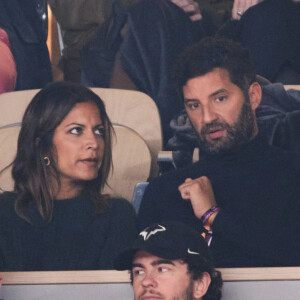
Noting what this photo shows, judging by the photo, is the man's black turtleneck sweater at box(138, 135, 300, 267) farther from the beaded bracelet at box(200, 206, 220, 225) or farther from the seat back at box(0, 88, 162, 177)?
the seat back at box(0, 88, 162, 177)

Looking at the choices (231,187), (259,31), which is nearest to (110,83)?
(259,31)

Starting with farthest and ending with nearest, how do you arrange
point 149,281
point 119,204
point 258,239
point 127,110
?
point 127,110, point 119,204, point 258,239, point 149,281

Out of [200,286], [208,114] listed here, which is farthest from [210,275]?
[208,114]

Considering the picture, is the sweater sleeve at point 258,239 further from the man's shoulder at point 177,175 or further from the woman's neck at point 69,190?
the woman's neck at point 69,190

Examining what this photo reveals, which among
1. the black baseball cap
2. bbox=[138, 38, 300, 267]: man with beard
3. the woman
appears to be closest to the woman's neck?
the woman

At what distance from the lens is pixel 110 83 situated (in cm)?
188

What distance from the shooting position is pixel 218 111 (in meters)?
1.51

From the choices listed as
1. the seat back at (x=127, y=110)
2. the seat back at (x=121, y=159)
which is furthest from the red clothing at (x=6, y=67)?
the seat back at (x=121, y=159)

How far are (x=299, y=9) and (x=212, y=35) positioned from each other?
23 cm

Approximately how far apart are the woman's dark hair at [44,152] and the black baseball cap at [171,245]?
224 mm

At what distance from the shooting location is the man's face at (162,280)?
1194mm

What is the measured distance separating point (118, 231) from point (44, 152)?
21 centimetres

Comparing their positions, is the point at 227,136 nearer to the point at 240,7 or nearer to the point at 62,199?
the point at 62,199

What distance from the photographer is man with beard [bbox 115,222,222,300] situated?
3.93ft
